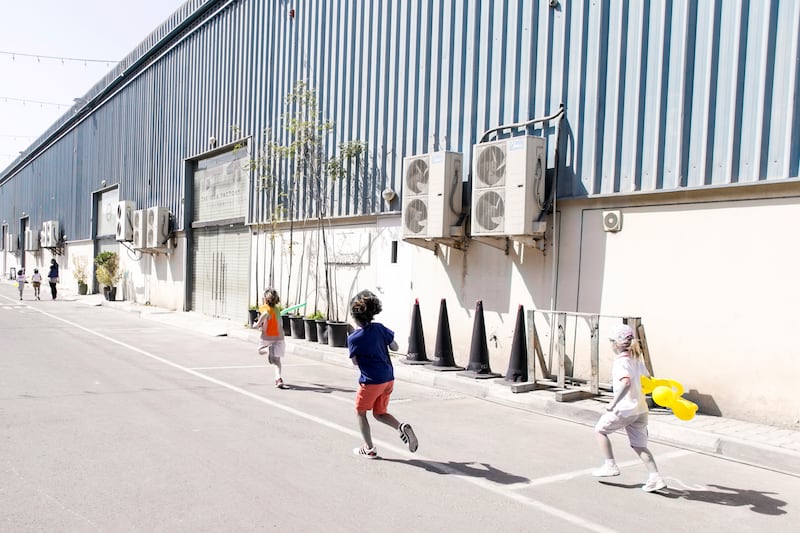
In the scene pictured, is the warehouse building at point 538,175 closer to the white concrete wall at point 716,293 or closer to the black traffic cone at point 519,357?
the white concrete wall at point 716,293

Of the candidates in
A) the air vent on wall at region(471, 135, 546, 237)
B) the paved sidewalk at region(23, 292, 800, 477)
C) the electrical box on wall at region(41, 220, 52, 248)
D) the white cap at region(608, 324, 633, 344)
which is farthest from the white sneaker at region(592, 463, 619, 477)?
the electrical box on wall at region(41, 220, 52, 248)

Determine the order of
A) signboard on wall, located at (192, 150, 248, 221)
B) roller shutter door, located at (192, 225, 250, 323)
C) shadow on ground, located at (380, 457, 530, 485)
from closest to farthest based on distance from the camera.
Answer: shadow on ground, located at (380, 457, 530, 485)
roller shutter door, located at (192, 225, 250, 323)
signboard on wall, located at (192, 150, 248, 221)

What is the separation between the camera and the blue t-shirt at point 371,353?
5.96 metres

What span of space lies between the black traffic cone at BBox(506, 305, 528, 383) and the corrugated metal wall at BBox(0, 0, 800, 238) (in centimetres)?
210

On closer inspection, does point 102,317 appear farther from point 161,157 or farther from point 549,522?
point 549,522

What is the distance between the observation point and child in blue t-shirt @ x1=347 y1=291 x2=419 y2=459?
19.6 ft

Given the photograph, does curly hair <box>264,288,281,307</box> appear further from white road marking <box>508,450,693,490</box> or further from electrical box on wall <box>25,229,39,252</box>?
electrical box on wall <box>25,229,39,252</box>

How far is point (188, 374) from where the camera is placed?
1031cm

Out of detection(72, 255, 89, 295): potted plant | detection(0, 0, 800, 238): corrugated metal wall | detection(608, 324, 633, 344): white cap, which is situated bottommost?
detection(72, 255, 89, 295): potted plant

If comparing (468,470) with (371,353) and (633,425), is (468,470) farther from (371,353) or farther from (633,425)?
(633,425)

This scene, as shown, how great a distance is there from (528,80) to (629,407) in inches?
261

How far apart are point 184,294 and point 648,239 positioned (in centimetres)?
1732

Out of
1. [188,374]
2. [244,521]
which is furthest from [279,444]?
[188,374]

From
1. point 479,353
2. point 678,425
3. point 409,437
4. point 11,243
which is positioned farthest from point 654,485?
point 11,243
